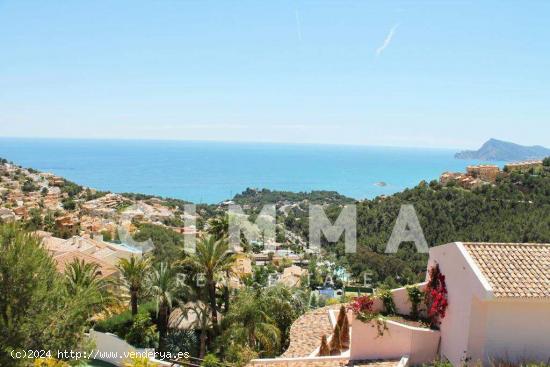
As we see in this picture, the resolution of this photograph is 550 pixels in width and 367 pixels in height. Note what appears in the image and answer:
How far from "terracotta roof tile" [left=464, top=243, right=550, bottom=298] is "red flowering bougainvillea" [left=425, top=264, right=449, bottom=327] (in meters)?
0.96

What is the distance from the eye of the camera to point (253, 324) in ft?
41.1

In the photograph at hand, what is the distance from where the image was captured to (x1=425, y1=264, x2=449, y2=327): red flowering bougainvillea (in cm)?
880

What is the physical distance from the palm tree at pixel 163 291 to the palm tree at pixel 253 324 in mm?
1762

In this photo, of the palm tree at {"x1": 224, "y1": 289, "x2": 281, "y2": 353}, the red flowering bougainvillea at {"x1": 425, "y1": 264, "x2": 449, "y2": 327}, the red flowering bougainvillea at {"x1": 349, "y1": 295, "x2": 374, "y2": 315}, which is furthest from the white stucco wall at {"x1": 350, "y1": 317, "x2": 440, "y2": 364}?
the palm tree at {"x1": 224, "y1": 289, "x2": 281, "y2": 353}

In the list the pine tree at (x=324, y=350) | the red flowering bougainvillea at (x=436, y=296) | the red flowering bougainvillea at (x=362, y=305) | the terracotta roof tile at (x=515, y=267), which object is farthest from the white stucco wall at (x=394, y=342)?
the terracotta roof tile at (x=515, y=267)

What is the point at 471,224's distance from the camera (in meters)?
33.6

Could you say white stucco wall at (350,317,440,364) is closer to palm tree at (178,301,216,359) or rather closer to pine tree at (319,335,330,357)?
pine tree at (319,335,330,357)

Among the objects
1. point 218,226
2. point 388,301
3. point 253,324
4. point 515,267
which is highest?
point 515,267

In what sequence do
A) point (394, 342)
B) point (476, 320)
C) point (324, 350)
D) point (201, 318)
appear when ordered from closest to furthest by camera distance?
point (476, 320) → point (394, 342) → point (324, 350) → point (201, 318)

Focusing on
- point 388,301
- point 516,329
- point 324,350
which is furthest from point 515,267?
point 324,350

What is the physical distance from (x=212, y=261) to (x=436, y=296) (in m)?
5.94

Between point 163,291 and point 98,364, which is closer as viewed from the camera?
point 98,364

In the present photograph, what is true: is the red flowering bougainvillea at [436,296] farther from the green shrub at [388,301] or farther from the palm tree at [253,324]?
the palm tree at [253,324]

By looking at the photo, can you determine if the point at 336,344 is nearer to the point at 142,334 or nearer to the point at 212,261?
the point at 212,261
